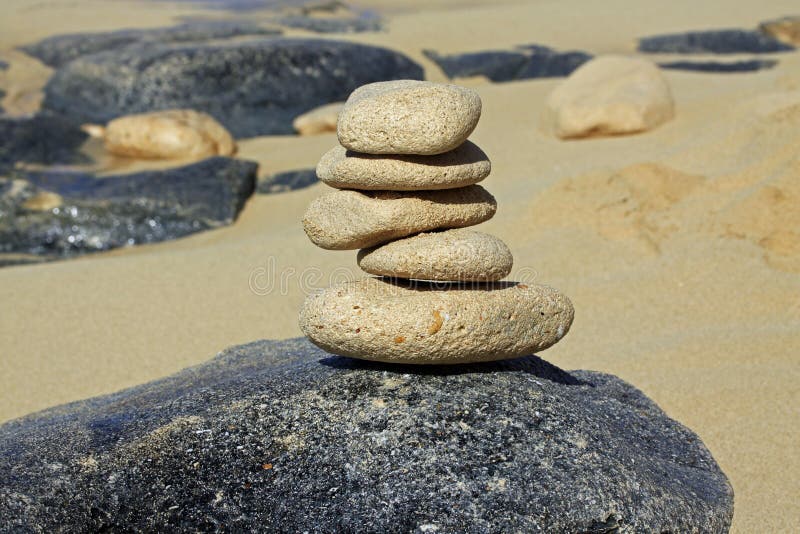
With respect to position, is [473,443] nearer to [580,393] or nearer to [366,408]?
[366,408]

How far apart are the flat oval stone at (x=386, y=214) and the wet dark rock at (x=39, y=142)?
6.70 m

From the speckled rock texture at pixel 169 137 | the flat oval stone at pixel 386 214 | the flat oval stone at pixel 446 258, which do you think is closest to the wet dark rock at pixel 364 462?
the flat oval stone at pixel 446 258

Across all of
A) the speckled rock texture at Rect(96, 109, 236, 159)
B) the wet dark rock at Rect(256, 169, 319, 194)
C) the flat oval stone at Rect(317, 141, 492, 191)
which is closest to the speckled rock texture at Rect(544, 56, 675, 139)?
the wet dark rock at Rect(256, 169, 319, 194)

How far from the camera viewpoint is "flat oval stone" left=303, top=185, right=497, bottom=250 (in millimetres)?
2988

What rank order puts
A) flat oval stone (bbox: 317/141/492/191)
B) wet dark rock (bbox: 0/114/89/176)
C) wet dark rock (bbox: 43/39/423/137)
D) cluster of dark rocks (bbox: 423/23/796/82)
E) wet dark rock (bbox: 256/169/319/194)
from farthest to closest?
cluster of dark rocks (bbox: 423/23/796/82)
wet dark rock (bbox: 43/39/423/137)
wet dark rock (bbox: 0/114/89/176)
wet dark rock (bbox: 256/169/319/194)
flat oval stone (bbox: 317/141/492/191)

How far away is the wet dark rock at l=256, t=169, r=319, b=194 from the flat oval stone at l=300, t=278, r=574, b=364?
524 centimetres

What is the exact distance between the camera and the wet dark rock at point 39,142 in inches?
364

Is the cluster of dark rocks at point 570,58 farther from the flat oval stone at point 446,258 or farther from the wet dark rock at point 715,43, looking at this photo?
the flat oval stone at point 446,258

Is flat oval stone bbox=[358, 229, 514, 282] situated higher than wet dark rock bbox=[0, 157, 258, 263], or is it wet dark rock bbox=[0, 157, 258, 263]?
flat oval stone bbox=[358, 229, 514, 282]

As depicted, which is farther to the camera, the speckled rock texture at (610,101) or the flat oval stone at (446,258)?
the speckled rock texture at (610,101)

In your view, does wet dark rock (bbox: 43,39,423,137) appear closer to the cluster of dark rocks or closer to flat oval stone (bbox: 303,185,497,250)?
the cluster of dark rocks

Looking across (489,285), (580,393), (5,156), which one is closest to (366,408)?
(489,285)

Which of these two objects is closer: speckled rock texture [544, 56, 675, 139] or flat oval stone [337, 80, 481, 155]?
flat oval stone [337, 80, 481, 155]

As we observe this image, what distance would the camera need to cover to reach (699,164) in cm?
667
